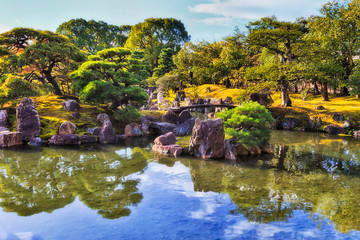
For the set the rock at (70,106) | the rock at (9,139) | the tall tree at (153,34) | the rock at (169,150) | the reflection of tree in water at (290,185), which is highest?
the tall tree at (153,34)

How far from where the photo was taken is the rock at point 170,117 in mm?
31891

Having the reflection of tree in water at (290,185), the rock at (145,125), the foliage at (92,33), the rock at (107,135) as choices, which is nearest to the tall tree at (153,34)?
the foliage at (92,33)

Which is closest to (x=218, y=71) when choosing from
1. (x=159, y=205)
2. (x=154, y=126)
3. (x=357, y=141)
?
(x=154, y=126)

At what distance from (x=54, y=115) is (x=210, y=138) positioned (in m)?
17.5

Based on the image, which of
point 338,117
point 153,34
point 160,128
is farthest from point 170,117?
point 153,34

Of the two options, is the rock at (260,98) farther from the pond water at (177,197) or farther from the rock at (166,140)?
the rock at (166,140)

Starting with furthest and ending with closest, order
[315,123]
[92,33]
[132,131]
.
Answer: [92,33] → [315,123] → [132,131]

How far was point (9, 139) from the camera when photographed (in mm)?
21562

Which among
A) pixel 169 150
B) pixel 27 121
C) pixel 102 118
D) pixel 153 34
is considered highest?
pixel 153 34

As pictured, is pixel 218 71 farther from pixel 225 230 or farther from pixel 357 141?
pixel 225 230

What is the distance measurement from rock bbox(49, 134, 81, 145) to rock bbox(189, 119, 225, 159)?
1142 centimetres

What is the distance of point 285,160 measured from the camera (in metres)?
17.4

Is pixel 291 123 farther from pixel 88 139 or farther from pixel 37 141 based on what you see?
pixel 37 141

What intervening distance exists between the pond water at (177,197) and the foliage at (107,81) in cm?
948
